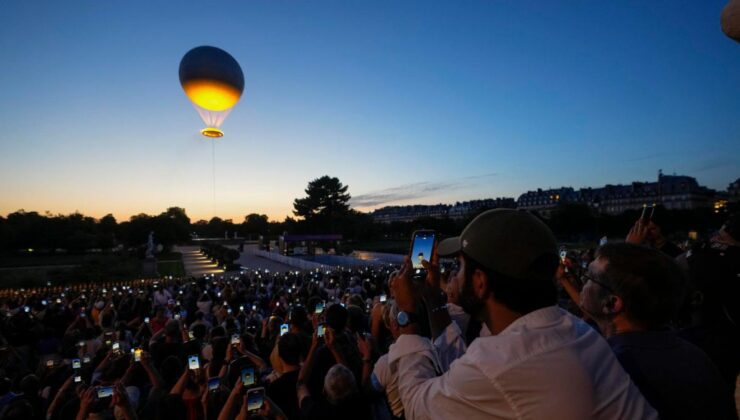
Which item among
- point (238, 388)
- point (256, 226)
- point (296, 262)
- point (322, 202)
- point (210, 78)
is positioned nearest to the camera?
point (238, 388)

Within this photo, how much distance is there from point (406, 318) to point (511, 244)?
0.65m

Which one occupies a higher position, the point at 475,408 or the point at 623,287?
the point at 623,287

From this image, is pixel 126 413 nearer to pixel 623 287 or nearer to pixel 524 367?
pixel 524 367

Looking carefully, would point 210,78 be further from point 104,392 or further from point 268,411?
point 268,411

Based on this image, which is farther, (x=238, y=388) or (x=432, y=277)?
(x=238, y=388)

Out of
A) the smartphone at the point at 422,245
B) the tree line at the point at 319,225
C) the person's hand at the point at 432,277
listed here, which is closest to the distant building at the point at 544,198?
the tree line at the point at 319,225

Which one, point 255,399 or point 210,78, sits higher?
point 210,78

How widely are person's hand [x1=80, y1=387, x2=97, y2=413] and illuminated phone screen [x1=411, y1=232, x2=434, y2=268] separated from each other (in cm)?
283

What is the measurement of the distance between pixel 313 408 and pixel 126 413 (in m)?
1.39

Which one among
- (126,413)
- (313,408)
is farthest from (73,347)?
(313,408)

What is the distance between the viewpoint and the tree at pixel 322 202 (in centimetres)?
7869

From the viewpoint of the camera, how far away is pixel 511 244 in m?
1.39

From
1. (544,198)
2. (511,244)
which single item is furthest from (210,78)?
(544,198)

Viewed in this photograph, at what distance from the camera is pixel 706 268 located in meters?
2.82
